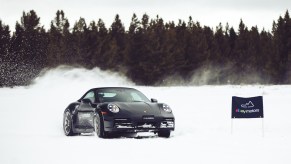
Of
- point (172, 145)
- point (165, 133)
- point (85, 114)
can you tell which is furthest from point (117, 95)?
point (172, 145)

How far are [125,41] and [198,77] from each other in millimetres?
13467

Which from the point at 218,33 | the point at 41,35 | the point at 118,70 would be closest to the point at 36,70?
the point at 41,35

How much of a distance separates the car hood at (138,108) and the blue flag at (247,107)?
238cm

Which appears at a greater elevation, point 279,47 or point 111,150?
point 279,47

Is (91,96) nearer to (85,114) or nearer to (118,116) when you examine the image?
(85,114)

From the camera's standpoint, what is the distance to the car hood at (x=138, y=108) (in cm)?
1138

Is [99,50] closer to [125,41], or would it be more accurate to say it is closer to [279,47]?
[125,41]

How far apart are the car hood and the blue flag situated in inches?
93.7

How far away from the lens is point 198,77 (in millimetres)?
86688

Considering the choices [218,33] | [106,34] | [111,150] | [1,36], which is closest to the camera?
[111,150]

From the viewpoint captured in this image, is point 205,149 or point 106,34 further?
point 106,34

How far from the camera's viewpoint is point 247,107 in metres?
13.1

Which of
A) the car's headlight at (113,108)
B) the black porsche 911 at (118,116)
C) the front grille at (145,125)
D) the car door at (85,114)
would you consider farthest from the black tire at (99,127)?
the front grille at (145,125)

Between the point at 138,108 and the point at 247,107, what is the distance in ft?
10.3
